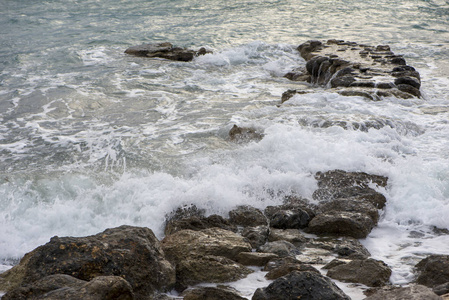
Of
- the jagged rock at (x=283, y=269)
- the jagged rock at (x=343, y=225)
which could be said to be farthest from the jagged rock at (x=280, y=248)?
the jagged rock at (x=343, y=225)

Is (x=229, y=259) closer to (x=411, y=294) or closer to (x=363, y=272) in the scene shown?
(x=363, y=272)

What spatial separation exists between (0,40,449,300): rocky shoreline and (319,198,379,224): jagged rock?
0.01 metres

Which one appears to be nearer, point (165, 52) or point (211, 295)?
point (211, 295)

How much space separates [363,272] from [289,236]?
4.29ft

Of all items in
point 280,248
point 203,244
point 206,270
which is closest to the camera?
point 206,270

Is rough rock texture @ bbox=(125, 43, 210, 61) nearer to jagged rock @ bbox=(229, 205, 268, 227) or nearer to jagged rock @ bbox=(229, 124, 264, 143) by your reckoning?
jagged rock @ bbox=(229, 124, 264, 143)

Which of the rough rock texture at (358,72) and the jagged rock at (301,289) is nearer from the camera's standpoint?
the jagged rock at (301,289)

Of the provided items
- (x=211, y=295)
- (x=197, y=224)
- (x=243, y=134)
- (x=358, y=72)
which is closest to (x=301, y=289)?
(x=211, y=295)

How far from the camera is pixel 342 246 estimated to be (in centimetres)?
506

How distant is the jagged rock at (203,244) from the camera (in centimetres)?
460

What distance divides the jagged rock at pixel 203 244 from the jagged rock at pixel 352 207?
1.59 meters

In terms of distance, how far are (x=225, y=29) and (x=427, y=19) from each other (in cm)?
931

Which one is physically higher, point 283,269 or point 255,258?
point 283,269

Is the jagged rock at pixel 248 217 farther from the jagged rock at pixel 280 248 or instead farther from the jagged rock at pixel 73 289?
the jagged rock at pixel 73 289
